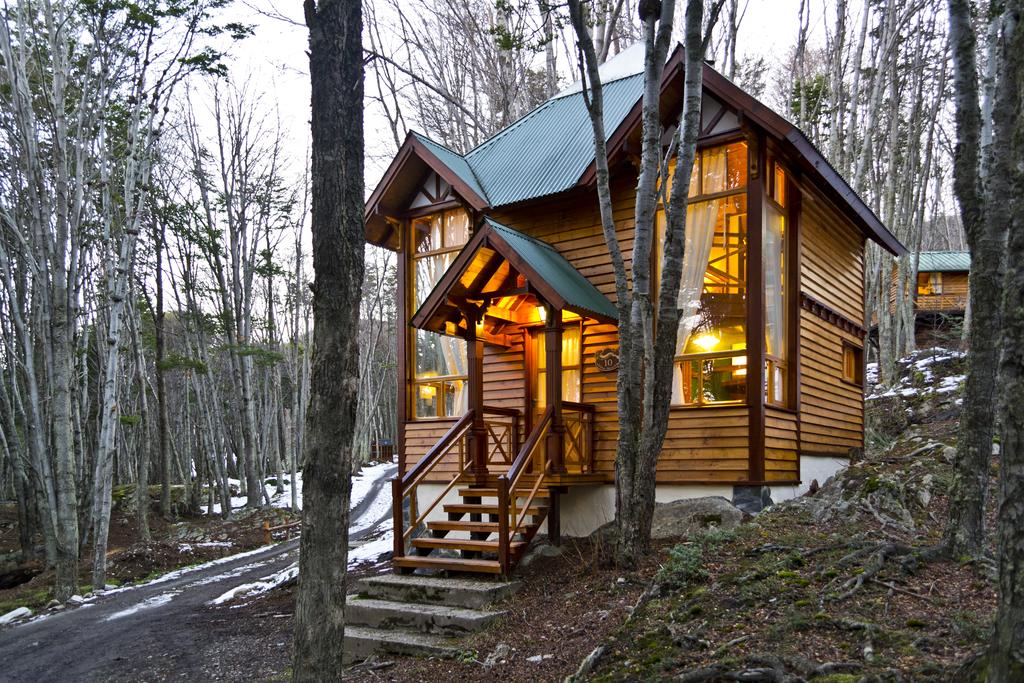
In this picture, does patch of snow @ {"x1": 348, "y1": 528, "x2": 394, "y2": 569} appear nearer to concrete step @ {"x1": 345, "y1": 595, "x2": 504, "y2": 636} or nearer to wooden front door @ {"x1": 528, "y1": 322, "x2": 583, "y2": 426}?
wooden front door @ {"x1": 528, "y1": 322, "x2": 583, "y2": 426}

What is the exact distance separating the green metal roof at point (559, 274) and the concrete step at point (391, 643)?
4199mm

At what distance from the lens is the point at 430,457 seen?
31.4ft

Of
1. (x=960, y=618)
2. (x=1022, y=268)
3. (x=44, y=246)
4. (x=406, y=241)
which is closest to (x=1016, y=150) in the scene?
(x=1022, y=268)

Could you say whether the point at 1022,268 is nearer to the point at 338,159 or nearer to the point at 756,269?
the point at 338,159

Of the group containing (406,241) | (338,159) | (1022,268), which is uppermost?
(406,241)

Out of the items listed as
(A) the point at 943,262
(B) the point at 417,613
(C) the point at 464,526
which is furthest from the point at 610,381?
(A) the point at 943,262

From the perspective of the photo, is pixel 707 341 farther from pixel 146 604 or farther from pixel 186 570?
pixel 186 570

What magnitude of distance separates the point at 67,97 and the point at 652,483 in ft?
49.3

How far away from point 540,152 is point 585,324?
3.20 m

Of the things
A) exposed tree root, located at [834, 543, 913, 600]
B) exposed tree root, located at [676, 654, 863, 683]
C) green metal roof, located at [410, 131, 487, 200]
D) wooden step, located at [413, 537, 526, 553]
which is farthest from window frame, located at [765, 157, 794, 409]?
exposed tree root, located at [676, 654, 863, 683]

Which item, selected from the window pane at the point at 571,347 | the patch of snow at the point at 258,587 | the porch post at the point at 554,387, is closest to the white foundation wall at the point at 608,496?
the porch post at the point at 554,387

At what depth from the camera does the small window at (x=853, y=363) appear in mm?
13344

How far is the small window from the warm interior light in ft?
14.6

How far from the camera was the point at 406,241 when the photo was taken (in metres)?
12.8
